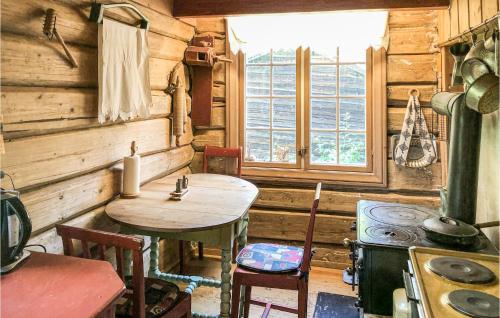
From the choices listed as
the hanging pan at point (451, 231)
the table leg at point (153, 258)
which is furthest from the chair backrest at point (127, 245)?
the hanging pan at point (451, 231)

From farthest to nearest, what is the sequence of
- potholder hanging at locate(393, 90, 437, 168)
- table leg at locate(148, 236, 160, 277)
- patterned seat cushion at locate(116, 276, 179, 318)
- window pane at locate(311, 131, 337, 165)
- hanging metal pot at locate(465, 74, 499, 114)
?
window pane at locate(311, 131, 337, 165) → potholder hanging at locate(393, 90, 437, 168) → table leg at locate(148, 236, 160, 277) → patterned seat cushion at locate(116, 276, 179, 318) → hanging metal pot at locate(465, 74, 499, 114)

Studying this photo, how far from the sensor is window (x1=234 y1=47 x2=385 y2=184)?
3.22 m

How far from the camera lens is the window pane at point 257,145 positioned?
3543mm

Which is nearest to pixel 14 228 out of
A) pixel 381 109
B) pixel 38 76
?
pixel 38 76

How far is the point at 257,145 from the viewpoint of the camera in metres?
3.57

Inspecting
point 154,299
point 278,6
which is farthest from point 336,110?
point 154,299

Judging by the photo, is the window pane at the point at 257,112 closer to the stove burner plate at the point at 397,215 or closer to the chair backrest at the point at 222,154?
the chair backrest at the point at 222,154

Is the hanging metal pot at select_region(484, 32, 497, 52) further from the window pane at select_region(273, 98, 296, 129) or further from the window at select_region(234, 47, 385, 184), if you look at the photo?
the window pane at select_region(273, 98, 296, 129)

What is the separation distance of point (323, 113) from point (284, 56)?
64cm

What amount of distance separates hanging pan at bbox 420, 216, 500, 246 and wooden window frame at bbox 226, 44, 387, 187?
4.80 feet

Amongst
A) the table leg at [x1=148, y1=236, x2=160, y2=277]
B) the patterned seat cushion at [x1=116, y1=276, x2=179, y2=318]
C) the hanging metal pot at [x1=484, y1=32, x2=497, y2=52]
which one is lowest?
the table leg at [x1=148, y1=236, x2=160, y2=277]

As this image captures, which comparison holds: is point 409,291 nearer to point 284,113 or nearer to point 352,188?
point 352,188

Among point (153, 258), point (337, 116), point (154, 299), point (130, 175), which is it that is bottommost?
point (153, 258)

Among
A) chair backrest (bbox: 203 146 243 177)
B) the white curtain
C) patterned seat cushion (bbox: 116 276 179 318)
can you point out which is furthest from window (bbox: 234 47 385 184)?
patterned seat cushion (bbox: 116 276 179 318)
